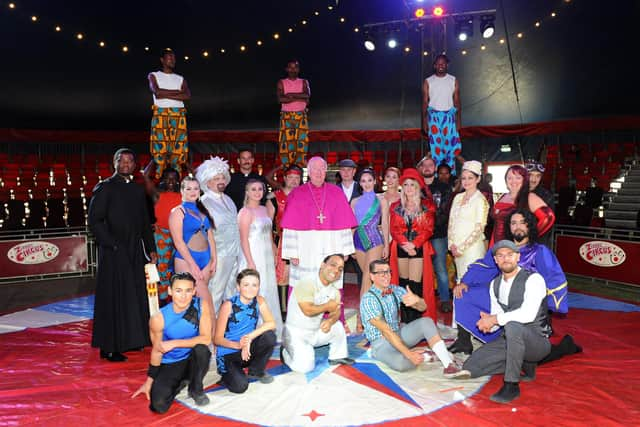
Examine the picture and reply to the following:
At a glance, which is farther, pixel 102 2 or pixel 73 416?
pixel 102 2

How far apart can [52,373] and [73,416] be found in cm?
106

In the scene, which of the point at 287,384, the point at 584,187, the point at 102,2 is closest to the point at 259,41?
the point at 102,2

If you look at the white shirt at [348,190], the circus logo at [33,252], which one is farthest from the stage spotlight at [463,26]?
the circus logo at [33,252]

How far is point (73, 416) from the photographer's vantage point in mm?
3654

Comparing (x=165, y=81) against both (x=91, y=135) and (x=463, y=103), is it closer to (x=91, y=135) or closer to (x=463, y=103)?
(x=91, y=135)

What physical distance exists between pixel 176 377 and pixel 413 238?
2.81 meters

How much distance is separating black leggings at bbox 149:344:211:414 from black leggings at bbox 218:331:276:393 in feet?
0.88

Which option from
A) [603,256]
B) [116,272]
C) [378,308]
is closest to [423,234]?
[378,308]

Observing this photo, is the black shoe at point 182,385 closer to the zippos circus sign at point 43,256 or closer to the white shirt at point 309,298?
the white shirt at point 309,298

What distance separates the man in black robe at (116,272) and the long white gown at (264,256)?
3.30 ft

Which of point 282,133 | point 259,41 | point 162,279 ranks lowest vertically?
point 162,279

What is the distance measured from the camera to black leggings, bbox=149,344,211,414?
368 cm

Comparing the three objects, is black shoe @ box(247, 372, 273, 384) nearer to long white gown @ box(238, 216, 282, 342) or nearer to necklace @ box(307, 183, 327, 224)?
long white gown @ box(238, 216, 282, 342)

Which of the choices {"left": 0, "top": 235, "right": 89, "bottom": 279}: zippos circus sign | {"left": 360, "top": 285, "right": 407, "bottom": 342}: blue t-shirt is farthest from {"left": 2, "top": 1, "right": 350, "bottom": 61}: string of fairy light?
{"left": 360, "top": 285, "right": 407, "bottom": 342}: blue t-shirt
